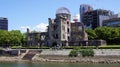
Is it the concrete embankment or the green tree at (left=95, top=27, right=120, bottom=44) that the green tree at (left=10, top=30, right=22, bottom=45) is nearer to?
the green tree at (left=95, top=27, right=120, bottom=44)

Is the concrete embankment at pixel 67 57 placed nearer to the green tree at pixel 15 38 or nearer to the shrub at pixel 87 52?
the shrub at pixel 87 52

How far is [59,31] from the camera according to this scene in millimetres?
114562

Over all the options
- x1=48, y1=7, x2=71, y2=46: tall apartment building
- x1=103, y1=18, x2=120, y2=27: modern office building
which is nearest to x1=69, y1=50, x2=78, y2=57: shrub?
x1=48, y1=7, x2=71, y2=46: tall apartment building

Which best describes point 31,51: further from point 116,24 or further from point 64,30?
point 116,24

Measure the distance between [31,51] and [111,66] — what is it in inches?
1495

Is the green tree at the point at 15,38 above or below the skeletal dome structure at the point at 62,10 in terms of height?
below

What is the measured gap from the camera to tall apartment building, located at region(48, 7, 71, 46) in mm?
114375

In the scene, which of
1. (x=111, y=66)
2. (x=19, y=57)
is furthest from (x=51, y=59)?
→ (x=111, y=66)

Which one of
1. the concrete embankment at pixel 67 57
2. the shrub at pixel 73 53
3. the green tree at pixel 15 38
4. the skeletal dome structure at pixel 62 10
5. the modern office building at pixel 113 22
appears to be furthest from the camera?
the modern office building at pixel 113 22

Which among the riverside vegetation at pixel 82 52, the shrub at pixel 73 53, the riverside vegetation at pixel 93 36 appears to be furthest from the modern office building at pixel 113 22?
the shrub at pixel 73 53

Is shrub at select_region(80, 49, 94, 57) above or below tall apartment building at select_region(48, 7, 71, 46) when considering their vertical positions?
below

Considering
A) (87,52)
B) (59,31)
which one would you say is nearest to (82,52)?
(87,52)

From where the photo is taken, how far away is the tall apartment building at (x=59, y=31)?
11438cm

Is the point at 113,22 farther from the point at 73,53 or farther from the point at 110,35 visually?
the point at 73,53
